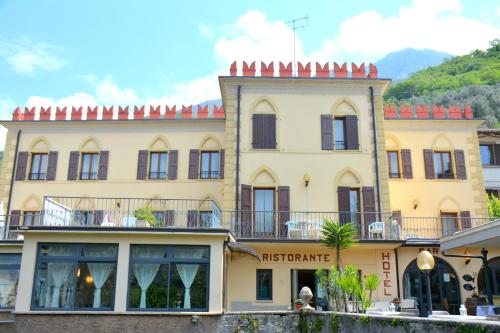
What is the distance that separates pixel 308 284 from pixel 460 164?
8.94 meters

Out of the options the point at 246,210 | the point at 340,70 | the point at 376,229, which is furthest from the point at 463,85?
the point at 246,210

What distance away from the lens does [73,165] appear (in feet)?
75.2

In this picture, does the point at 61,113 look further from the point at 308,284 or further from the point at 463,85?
the point at 463,85

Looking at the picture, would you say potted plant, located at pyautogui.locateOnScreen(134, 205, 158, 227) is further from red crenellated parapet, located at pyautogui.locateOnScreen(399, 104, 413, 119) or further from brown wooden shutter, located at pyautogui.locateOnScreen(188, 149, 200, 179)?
red crenellated parapet, located at pyautogui.locateOnScreen(399, 104, 413, 119)

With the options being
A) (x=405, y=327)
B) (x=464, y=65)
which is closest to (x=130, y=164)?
(x=405, y=327)

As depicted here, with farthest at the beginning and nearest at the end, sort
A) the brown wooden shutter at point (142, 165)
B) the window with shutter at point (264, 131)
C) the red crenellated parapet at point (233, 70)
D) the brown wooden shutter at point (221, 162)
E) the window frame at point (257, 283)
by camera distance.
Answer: the brown wooden shutter at point (142, 165) < the brown wooden shutter at point (221, 162) < the red crenellated parapet at point (233, 70) < the window with shutter at point (264, 131) < the window frame at point (257, 283)

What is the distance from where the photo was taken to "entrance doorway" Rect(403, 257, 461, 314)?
18891 mm

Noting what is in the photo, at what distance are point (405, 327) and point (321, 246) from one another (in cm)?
987

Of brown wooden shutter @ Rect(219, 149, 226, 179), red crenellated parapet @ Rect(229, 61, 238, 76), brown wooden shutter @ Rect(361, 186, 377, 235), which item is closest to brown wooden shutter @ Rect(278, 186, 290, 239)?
brown wooden shutter @ Rect(361, 186, 377, 235)

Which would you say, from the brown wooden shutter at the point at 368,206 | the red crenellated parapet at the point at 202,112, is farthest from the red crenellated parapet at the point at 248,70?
the brown wooden shutter at the point at 368,206

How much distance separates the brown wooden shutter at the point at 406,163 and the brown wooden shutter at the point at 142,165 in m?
11.2

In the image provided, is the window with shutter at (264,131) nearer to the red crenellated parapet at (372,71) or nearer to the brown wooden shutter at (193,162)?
the brown wooden shutter at (193,162)

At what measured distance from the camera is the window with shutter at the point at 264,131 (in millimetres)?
20375

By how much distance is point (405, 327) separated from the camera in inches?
350
